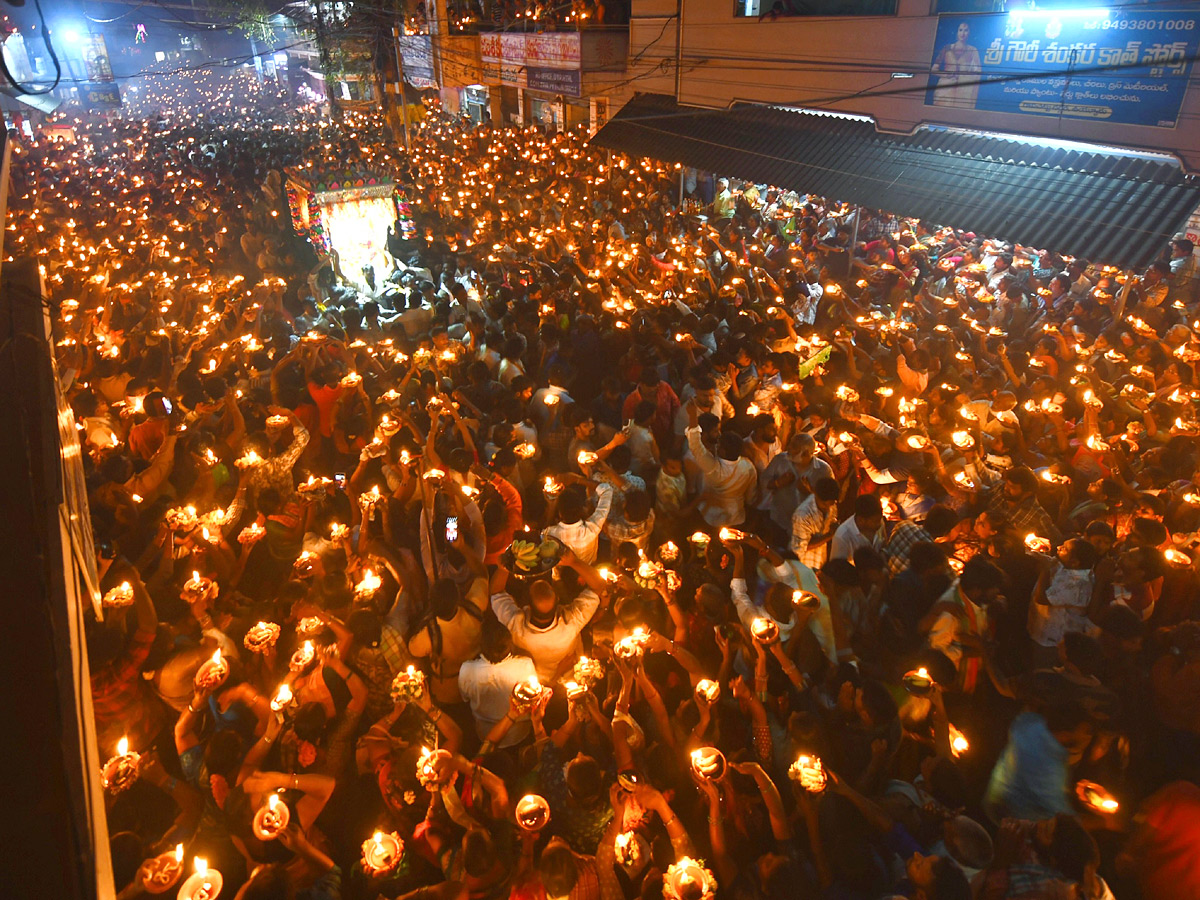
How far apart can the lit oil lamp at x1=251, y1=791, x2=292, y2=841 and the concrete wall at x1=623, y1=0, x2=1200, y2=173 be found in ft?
35.4

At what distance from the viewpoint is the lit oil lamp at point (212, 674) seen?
324 centimetres

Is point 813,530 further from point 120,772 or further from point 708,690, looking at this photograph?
point 120,772

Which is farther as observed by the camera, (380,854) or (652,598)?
(652,598)

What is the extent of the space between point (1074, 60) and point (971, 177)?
165 centimetres

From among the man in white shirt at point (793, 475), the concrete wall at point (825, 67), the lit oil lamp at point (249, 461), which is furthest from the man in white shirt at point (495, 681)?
the concrete wall at point (825, 67)

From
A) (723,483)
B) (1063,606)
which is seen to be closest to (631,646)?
(723,483)

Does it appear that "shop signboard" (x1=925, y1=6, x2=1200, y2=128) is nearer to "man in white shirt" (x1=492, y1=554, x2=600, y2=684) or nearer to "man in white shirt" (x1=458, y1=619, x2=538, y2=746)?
"man in white shirt" (x1=492, y1=554, x2=600, y2=684)

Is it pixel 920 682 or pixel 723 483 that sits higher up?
pixel 920 682

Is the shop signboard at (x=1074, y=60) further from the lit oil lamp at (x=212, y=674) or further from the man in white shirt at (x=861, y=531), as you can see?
the lit oil lamp at (x=212, y=674)

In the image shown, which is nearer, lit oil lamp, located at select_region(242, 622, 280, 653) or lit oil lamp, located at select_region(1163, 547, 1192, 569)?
lit oil lamp, located at select_region(242, 622, 280, 653)

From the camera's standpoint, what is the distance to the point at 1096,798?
2762 mm

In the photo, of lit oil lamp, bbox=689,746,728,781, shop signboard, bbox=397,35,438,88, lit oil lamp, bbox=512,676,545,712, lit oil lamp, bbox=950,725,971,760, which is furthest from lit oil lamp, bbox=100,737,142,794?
shop signboard, bbox=397,35,438,88

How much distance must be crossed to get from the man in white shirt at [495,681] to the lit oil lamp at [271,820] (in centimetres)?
107

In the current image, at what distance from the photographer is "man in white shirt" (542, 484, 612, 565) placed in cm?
455
